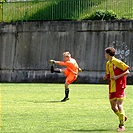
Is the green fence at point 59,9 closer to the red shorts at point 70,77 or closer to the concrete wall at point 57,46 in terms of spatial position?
the concrete wall at point 57,46

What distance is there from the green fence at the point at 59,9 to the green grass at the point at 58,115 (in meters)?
14.8

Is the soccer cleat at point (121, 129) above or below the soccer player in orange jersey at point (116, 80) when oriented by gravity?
below

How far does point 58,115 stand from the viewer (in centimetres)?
1584

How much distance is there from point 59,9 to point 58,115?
21849mm

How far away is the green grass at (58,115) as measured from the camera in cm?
1318

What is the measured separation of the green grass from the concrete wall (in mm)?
11760

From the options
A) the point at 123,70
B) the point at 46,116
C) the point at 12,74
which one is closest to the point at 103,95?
the point at 46,116

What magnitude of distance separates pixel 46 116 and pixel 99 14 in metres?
20.5

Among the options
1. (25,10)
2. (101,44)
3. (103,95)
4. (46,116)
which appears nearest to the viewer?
(46,116)

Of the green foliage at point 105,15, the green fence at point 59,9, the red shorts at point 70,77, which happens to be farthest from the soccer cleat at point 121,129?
the green fence at point 59,9

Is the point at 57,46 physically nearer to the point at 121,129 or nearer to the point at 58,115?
the point at 58,115

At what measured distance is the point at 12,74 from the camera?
116ft

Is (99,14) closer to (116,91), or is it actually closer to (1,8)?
(1,8)

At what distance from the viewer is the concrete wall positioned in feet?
111
